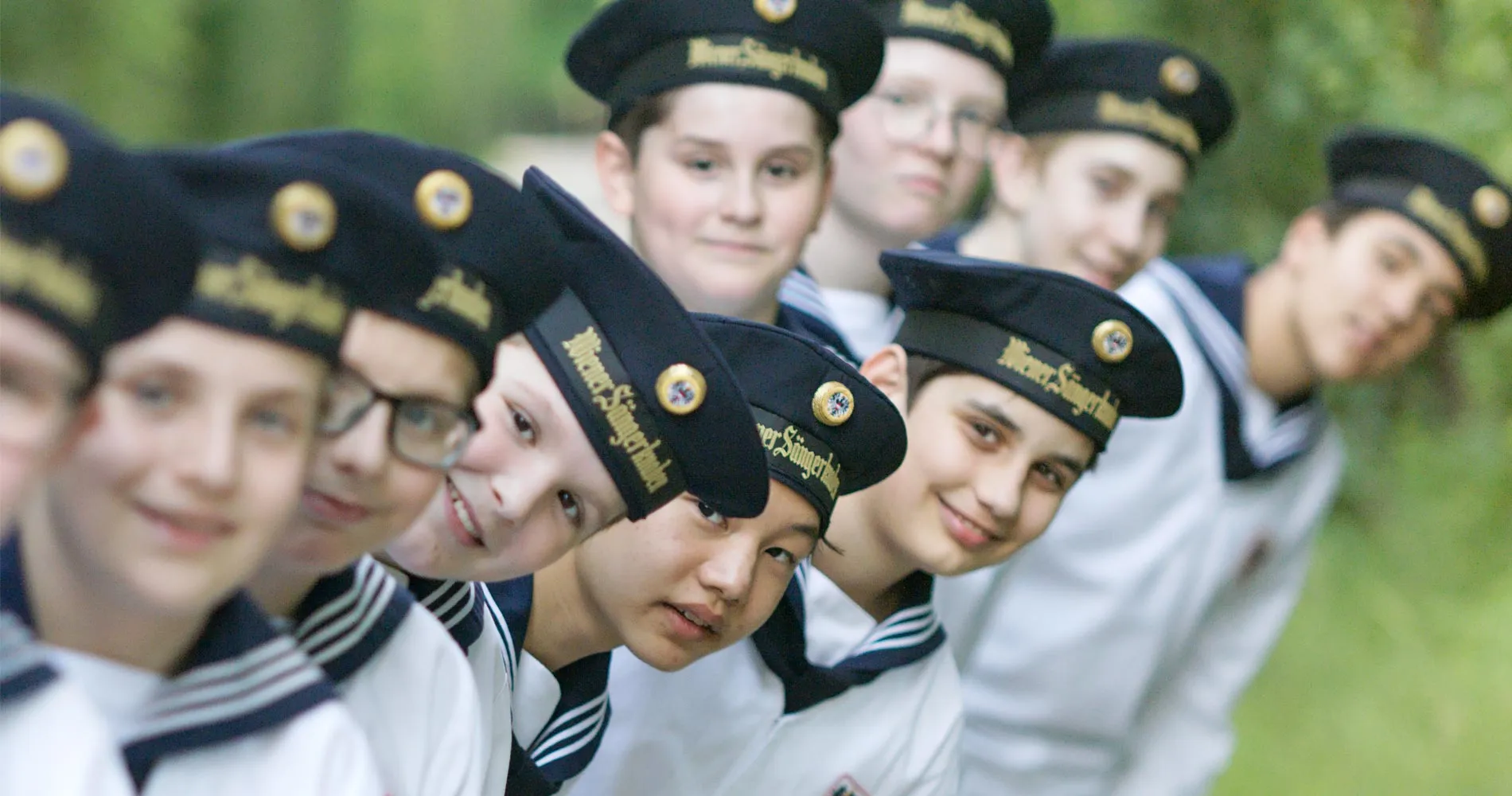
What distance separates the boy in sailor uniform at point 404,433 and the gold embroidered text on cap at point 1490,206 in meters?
2.70

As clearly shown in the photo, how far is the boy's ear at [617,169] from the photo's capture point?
3.06 m

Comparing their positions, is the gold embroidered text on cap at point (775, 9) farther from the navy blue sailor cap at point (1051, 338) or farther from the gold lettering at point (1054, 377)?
the gold lettering at point (1054, 377)

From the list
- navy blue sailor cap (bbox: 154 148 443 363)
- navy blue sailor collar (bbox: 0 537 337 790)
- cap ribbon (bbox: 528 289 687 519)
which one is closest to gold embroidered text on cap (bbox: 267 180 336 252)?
navy blue sailor cap (bbox: 154 148 443 363)

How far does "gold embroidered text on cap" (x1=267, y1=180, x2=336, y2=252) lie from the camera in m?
1.43

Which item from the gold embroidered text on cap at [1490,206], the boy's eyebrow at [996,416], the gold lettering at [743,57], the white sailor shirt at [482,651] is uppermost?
the gold embroidered text on cap at [1490,206]

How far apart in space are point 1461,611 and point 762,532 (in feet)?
13.7

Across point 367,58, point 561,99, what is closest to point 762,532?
point 367,58

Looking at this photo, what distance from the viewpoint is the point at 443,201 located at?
1686 mm

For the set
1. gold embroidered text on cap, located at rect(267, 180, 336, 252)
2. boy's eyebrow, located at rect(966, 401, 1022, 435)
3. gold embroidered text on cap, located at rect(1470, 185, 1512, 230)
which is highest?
gold embroidered text on cap, located at rect(1470, 185, 1512, 230)

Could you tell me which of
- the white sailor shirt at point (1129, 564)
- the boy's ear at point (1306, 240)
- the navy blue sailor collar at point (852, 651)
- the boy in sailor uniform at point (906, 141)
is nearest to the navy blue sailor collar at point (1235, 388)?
the white sailor shirt at point (1129, 564)

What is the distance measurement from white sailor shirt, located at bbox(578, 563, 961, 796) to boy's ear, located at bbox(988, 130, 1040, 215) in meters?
1.25

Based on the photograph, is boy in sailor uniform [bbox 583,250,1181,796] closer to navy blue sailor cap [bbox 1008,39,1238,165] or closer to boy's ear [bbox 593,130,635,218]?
boy's ear [bbox 593,130,635,218]

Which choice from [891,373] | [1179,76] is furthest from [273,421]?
[1179,76]

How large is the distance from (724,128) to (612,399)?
3.32 feet
